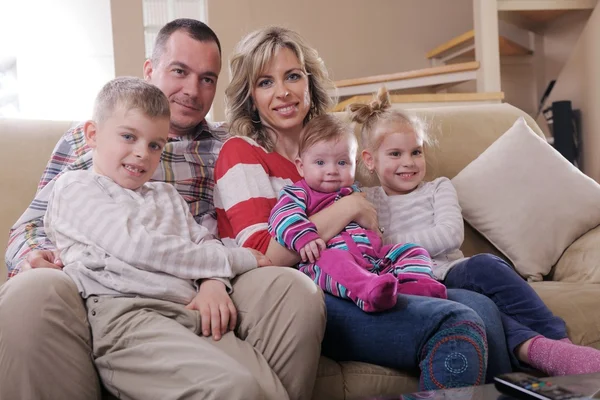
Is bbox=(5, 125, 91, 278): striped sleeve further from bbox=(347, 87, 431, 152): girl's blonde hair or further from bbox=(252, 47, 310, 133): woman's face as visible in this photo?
bbox=(347, 87, 431, 152): girl's blonde hair

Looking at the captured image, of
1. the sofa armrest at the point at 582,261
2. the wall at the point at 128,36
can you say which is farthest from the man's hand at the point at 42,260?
the wall at the point at 128,36

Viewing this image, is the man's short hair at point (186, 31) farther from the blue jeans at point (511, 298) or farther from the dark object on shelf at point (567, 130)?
the dark object on shelf at point (567, 130)

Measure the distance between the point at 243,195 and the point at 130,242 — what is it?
0.40m

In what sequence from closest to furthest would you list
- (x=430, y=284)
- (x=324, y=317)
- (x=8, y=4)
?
(x=324, y=317) < (x=430, y=284) < (x=8, y=4)

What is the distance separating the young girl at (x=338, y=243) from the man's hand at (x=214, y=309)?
24 cm

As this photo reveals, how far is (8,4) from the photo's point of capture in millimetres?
5145

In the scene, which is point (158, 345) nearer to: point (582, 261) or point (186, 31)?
point (186, 31)

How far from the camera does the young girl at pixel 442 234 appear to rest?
1.55 meters

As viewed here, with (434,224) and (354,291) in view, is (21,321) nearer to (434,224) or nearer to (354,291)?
(354,291)

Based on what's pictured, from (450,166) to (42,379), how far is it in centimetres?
143

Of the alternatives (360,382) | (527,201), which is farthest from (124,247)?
(527,201)

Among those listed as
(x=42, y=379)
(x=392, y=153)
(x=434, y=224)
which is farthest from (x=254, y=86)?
(x=42, y=379)

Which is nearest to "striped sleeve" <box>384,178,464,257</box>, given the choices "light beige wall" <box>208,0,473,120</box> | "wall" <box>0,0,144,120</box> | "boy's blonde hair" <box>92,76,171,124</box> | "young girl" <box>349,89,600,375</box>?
"young girl" <box>349,89,600,375</box>

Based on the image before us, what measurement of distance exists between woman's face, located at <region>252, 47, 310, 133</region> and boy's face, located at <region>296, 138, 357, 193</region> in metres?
0.17
